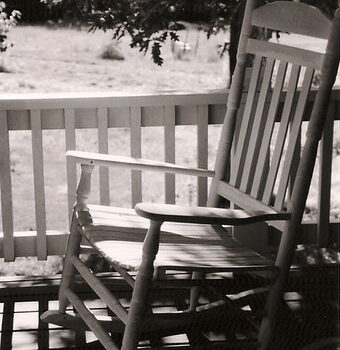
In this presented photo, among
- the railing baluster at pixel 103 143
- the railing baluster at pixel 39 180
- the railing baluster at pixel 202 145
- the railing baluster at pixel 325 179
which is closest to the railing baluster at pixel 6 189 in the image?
the railing baluster at pixel 39 180

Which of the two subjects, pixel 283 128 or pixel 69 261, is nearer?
pixel 283 128

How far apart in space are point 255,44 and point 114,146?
3537mm

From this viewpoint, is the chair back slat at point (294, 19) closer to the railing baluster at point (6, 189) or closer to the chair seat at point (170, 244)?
the chair seat at point (170, 244)

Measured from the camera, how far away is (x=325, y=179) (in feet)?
11.3

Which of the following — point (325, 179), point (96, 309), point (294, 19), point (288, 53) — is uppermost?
point (294, 19)

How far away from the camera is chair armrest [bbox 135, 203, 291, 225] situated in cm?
216

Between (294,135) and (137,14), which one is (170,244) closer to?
(294,135)

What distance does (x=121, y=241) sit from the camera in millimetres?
2527

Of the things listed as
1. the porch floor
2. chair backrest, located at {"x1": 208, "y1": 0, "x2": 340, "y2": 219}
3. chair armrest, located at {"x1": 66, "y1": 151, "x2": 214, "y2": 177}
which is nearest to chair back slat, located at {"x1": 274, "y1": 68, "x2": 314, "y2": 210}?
chair backrest, located at {"x1": 208, "y1": 0, "x2": 340, "y2": 219}

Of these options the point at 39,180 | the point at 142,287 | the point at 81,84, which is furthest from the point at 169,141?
the point at 81,84

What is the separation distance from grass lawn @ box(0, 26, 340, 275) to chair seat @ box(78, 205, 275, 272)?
1555mm

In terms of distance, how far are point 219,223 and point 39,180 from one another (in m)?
1.23

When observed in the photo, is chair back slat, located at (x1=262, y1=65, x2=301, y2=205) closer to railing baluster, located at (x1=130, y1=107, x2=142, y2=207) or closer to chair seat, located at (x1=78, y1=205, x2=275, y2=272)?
chair seat, located at (x1=78, y1=205, x2=275, y2=272)

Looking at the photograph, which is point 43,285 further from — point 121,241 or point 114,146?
point 114,146
